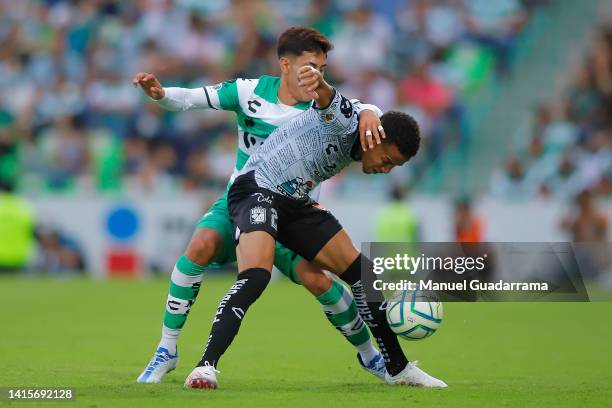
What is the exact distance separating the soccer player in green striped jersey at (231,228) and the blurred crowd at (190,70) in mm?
11528

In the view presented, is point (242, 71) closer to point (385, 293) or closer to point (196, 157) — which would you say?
point (196, 157)

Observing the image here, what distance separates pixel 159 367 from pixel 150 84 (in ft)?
6.22

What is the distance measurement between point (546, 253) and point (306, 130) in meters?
2.68

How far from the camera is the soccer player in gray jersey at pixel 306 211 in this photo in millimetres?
7078

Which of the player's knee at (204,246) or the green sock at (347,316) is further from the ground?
the player's knee at (204,246)

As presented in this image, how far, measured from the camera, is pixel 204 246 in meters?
7.87

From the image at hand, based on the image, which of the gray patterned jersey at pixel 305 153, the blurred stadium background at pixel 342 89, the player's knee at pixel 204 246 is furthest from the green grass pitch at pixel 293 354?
the blurred stadium background at pixel 342 89

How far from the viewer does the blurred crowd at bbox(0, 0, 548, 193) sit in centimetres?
2020

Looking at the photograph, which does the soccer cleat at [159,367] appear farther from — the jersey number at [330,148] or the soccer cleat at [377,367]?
the jersey number at [330,148]

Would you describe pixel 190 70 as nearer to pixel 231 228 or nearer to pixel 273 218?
pixel 231 228

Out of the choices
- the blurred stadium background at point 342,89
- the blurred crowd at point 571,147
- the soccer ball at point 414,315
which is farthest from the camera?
the blurred crowd at point 571,147

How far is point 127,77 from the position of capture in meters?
21.5

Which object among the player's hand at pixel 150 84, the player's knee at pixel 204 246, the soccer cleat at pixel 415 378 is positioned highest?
the player's hand at pixel 150 84

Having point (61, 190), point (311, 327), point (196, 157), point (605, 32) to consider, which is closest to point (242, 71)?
point (196, 157)
